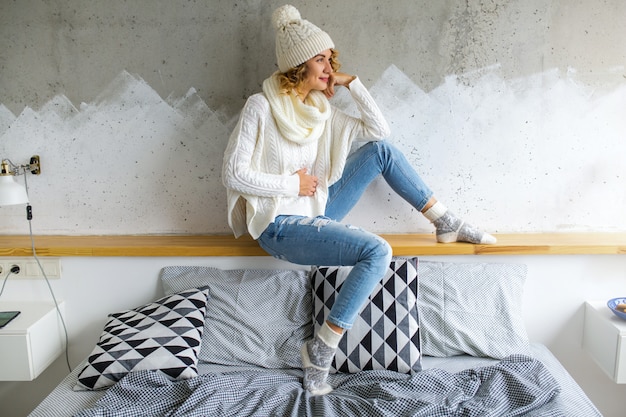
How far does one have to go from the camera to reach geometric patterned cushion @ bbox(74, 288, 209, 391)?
1.72 meters

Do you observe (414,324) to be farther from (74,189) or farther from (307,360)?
(74,189)

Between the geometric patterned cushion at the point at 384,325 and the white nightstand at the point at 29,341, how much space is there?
1.06 m

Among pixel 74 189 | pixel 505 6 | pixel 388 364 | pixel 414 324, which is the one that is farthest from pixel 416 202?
pixel 74 189

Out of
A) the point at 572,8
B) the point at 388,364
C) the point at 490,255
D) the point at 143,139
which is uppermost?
the point at 572,8

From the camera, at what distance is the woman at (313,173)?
68.6 inches

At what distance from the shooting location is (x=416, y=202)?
2.08m

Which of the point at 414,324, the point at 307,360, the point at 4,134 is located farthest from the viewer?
the point at 4,134

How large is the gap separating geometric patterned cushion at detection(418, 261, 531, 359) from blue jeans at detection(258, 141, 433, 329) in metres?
0.30

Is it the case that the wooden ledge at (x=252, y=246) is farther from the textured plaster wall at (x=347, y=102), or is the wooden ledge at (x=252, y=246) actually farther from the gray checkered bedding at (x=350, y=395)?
the gray checkered bedding at (x=350, y=395)

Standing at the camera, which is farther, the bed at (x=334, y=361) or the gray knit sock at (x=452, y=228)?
the gray knit sock at (x=452, y=228)

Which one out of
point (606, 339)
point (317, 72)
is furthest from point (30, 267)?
point (606, 339)

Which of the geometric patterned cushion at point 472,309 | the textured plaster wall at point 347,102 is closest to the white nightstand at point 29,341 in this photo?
the textured plaster wall at point 347,102

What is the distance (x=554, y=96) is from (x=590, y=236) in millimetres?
603

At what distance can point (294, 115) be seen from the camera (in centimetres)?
188
